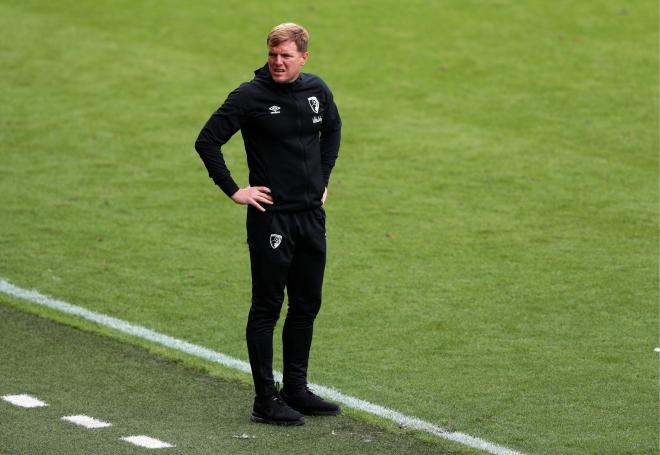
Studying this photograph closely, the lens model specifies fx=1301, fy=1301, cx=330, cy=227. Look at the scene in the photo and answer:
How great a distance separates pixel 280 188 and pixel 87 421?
148 cm

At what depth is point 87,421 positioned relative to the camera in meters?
6.37

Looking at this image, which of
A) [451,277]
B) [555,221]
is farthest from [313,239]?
[555,221]

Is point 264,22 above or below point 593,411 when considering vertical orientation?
above

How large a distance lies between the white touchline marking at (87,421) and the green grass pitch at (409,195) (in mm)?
1131

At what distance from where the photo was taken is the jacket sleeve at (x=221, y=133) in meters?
6.24

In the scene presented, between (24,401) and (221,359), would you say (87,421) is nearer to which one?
(24,401)

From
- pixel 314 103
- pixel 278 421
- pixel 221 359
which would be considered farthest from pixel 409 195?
pixel 278 421

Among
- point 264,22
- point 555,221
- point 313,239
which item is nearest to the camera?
point 313,239

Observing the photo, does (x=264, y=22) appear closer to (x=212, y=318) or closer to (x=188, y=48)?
(x=188, y=48)

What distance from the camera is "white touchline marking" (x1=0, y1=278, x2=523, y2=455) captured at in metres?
6.36

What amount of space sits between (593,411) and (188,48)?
406 inches

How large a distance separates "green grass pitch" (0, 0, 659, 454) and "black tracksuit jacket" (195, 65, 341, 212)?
53.9 inches

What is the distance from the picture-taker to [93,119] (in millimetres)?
13828

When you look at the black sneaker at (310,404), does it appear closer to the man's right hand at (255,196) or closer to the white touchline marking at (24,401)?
the man's right hand at (255,196)
